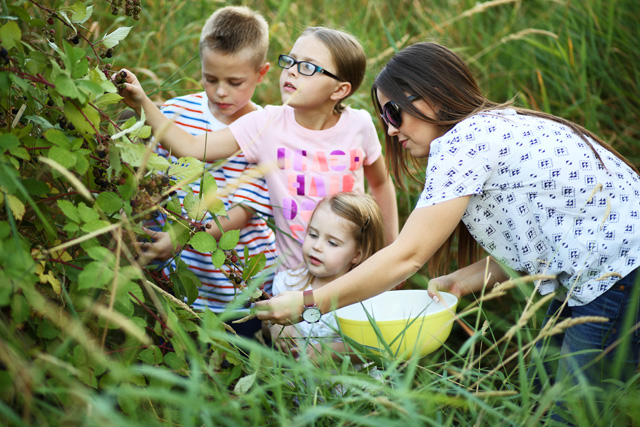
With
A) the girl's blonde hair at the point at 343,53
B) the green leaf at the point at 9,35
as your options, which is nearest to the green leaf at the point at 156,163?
the green leaf at the point at 9,35

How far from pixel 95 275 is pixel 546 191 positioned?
139cm

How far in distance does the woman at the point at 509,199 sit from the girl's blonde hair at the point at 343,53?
1.66 ft

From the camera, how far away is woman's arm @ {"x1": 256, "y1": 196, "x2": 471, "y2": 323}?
183cm

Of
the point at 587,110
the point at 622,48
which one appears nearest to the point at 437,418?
the point at 587,110

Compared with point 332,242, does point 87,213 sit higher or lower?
higher

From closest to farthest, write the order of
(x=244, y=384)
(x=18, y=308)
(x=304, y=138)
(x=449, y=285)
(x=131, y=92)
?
(x=18, y=308), (x=244, y=384), (x=131, y=92), (x=449, y=285), (x=304, y=138)

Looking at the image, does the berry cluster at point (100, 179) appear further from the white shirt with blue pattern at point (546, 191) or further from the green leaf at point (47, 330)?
the white shirt with blue pattern at point (546, 191)

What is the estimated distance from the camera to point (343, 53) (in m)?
2.62

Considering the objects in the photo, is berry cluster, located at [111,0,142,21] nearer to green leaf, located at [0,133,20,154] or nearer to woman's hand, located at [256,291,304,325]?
green leaf, located at [0,133,20,154]

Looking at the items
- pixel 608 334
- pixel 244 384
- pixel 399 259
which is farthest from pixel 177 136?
pixel 608 334

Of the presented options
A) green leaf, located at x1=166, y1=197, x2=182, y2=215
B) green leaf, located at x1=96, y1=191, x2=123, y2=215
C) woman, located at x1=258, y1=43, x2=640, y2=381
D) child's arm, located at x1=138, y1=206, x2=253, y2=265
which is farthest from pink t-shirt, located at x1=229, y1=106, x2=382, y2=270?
green leaf, located at x1=96, y1=191, x2=123, y2=215

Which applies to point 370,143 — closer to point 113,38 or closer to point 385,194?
point 385,194

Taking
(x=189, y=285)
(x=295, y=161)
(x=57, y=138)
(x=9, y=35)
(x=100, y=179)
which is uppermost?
(x=9, y=35)

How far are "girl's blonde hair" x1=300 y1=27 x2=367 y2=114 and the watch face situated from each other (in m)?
1.17
